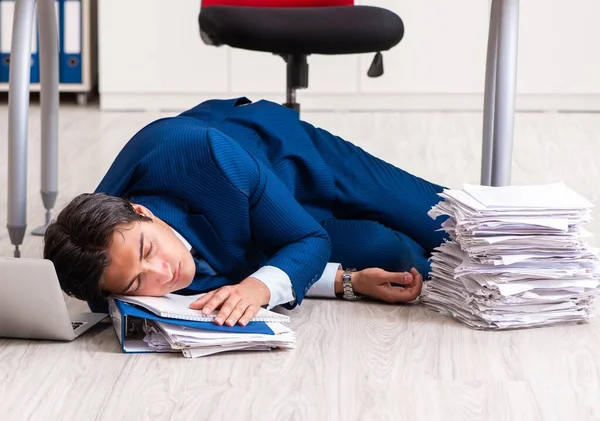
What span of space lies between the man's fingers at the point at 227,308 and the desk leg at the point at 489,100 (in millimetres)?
662

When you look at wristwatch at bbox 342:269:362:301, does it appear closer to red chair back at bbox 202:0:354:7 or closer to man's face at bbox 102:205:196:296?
man's face at bbox 102:205:196:296

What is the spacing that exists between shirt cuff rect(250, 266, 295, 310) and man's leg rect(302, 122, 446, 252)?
42 cm

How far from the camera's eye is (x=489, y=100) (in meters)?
2.07

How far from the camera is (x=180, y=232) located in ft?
5.61

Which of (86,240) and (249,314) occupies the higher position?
(86,240)

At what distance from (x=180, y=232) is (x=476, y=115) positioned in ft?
9.87

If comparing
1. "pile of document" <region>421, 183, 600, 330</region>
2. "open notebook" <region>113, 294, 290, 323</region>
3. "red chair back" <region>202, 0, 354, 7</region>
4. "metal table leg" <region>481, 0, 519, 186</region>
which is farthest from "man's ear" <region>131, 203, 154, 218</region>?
"red chair back" <region>202, 0, 354, 7</region>

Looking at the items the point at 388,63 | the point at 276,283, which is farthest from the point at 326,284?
the point at 388,63

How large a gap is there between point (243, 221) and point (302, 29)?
850 millimetres

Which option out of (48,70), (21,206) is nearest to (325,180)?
(21,206)

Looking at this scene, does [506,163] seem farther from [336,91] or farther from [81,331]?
[336,91]

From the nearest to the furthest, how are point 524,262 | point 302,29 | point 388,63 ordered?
→ point 524,262
point 302,29
point 388,63

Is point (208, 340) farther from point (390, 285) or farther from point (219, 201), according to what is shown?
point (390, 285)

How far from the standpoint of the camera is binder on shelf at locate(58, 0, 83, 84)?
15.1 ft
